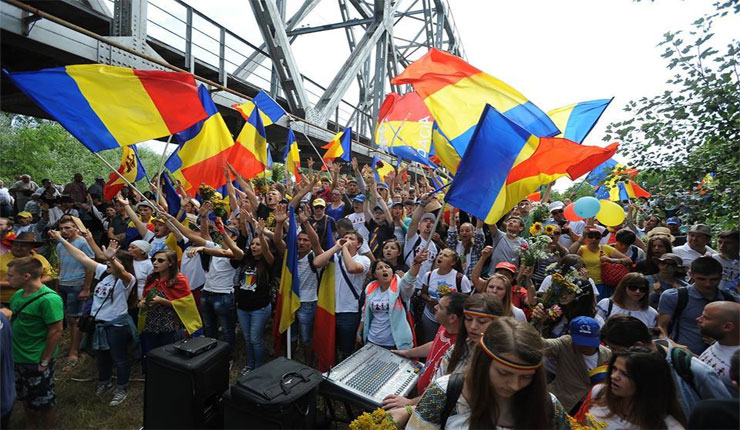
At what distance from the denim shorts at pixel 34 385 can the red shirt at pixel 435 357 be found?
3.29m

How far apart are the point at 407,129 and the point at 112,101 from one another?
5.61 metres

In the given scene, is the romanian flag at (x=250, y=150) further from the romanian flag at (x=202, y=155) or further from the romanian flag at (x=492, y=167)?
the romanian flag at (x=492, y=167)

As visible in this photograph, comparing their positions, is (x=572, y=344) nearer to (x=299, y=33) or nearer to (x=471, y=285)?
(x=471, y=285)

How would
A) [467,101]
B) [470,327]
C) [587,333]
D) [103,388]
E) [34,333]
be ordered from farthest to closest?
[467,101] → [103,388] → [34,333] → [587,333] → [470,327]

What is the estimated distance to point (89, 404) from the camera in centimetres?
402

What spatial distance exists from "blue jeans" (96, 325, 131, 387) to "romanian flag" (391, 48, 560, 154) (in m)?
4.49

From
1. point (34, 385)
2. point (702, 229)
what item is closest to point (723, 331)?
point (702, 229)

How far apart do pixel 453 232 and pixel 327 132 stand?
370 inches

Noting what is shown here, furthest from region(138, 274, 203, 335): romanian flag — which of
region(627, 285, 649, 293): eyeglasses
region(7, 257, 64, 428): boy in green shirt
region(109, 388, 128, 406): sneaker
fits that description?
region(627, 285, 649, 293): eyeglasses

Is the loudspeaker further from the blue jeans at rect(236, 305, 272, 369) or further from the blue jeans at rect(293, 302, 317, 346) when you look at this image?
the blue jeans at rect(293, 302, 317, 346)

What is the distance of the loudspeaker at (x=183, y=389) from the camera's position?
9.68 feet

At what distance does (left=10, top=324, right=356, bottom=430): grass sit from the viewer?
3736 mm

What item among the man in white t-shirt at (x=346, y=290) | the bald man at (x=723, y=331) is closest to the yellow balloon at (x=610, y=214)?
the bald man at (x=723, y=331)

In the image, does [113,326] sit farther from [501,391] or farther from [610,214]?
[610,214]
